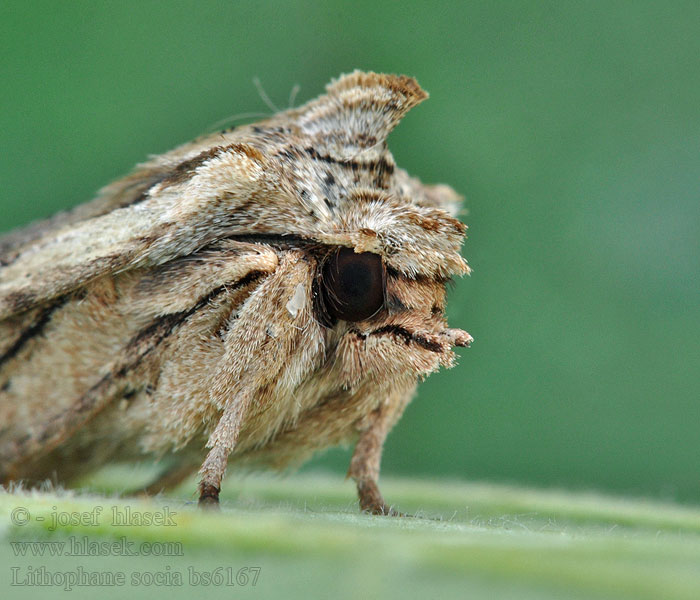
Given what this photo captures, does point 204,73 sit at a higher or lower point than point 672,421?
higher

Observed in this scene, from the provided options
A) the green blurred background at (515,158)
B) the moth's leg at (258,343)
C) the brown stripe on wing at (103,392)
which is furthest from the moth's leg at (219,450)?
the green blurred background at (515,158)

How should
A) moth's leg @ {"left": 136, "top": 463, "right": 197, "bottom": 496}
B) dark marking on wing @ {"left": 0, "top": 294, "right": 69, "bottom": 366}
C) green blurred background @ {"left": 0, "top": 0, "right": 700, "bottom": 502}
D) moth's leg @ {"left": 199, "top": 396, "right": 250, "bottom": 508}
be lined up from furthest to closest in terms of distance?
green blurred background @ {"left": 0, "top": 0, "right": 700, "bottom": 502}
moth's leg @ {"left": 136, "top": 463, "right": 197, "bottom": 496}
dark marking on wing @ {"left": 0, "top": 294, "right": 69, "bottom": 366}
moth's leg @ {"left": 199, "top": 396, "right": 250, "bottom": 508}

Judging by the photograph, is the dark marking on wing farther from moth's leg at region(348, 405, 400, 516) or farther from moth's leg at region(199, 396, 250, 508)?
moth's leg at region(348, 405, 400, 516)

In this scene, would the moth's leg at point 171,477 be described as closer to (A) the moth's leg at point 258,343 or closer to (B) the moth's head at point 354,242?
(A) the moth's leg at point 258,343

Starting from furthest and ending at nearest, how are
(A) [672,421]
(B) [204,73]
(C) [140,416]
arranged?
(B) [204,73] < (A) [672,421] < (C) [140,416]

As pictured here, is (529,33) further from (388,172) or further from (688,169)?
(388,172)

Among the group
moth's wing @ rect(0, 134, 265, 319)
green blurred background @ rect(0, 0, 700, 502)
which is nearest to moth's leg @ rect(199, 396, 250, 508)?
moth's wing @ rect(0, 134, 265, 319)

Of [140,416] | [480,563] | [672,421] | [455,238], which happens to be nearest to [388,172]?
[455,238]
